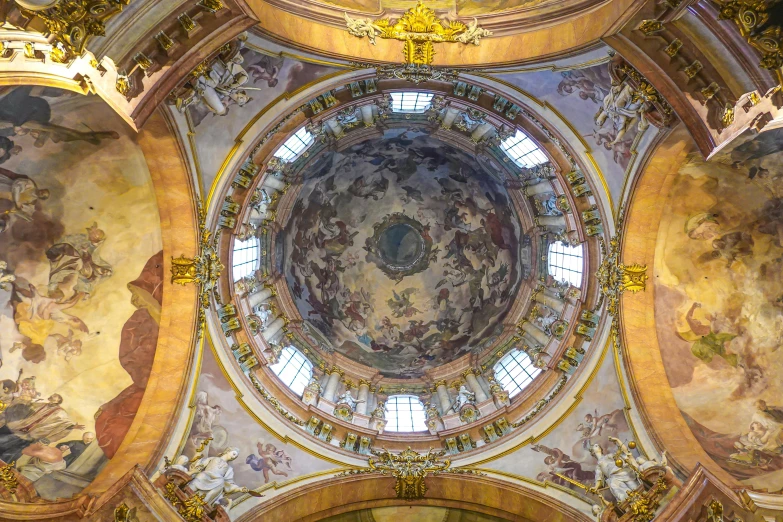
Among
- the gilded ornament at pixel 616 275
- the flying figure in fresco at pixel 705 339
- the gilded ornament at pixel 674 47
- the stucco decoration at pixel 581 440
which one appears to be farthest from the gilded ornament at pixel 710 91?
the stucco decoration at pixel 581 440

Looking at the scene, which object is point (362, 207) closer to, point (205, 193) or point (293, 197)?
point (293, 197)

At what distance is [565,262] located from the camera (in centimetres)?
2489

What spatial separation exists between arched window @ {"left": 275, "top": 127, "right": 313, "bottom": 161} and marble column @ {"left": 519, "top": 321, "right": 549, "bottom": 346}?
449 inches

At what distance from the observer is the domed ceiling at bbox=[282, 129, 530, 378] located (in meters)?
28.5

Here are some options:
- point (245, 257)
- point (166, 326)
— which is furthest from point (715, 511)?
point (245, 257)

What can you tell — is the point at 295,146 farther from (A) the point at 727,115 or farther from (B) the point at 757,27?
(B) the point at 757,27

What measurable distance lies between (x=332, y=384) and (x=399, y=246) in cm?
824

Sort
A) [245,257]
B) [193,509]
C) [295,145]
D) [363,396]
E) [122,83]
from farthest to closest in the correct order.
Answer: [363,396]
[245,257]
[295,145]
[193,509]
[122,83]

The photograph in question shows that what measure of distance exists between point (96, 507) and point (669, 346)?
17.1m

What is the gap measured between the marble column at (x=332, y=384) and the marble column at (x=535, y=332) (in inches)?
312

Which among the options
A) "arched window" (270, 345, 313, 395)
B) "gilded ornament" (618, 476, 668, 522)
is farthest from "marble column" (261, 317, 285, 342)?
"gilded ornament" (618, 476, 668, 522)

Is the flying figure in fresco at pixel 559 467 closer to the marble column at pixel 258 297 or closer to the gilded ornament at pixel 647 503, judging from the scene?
the gilded ornament at pixel 647 503

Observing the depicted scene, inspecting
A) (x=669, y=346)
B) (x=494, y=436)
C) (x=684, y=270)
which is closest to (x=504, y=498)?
(x=494, y=436)

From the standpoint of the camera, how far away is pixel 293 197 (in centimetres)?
2694
